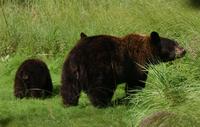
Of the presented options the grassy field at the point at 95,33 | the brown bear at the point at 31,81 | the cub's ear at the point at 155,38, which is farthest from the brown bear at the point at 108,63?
the brown bear at the point at 31,81

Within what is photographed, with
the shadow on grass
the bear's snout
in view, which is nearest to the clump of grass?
the bear's snout

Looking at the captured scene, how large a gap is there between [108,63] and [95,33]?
4.22 metres

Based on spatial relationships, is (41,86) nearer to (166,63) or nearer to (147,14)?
(166,63)

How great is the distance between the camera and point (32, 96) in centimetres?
1127

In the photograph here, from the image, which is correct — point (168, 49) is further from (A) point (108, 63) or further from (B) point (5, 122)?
(B) point (5, 122)

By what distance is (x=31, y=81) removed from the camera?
11320 millimetres

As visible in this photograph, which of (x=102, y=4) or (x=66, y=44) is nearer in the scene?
(x=66, y=44)

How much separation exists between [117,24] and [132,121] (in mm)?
5224

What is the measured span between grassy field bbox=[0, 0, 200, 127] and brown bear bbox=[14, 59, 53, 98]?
231mm

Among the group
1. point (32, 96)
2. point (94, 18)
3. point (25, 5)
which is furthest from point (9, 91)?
point (25, 5)

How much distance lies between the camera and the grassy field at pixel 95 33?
877 centimetres

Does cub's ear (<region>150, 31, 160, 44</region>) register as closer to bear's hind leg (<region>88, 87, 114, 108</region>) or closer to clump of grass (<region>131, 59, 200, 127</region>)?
clump of grass (<region>131, 59, 200, 127</region>)

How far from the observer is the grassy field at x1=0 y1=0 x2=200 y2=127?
28.8 feet

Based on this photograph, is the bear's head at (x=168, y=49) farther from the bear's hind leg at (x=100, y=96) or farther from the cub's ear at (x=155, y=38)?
the bear's hind leg at (x=100, y=96)
